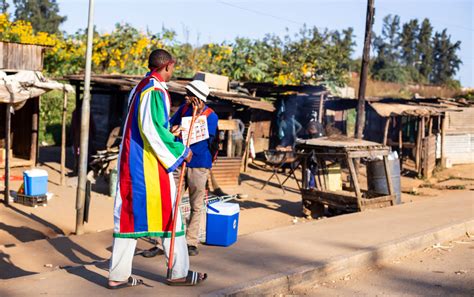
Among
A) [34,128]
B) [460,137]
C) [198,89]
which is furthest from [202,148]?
[460,137]

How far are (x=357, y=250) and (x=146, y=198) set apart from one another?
3163mm

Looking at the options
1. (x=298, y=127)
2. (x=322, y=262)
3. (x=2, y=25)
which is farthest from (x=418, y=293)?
(x=2, y=25)

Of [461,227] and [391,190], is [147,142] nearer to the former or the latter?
[461,227]

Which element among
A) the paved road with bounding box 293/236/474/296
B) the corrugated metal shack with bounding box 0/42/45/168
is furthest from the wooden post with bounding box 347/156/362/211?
the corrugated metal shack with bounding box 0/42/45/168

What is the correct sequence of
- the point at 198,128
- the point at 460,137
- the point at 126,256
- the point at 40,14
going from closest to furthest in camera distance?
1. the point at 126,256
2. the point at 198,128
3. the point at 460,137
4. the point at 40,14

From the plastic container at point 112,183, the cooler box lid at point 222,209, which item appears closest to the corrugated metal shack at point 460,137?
the plastic container at point 112,183

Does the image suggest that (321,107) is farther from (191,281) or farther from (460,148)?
(191,281)

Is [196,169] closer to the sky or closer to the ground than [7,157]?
closer to the sky

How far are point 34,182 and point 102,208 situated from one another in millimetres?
1245

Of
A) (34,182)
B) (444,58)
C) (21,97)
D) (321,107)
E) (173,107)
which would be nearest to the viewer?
(34,182)

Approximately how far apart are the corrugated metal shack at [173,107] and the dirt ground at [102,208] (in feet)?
2.03

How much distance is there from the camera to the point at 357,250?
7328 millimetres

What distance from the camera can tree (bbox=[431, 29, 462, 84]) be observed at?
204 ft

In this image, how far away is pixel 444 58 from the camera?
62.7m
